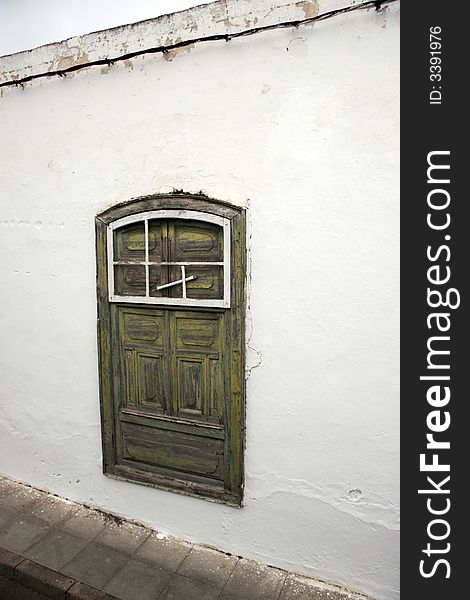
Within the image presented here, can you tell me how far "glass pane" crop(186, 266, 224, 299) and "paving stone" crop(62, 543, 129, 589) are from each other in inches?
74.8

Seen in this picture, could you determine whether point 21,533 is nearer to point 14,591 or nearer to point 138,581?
point 14,591

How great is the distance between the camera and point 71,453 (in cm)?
351

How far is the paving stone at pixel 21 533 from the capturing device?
10.0 ft

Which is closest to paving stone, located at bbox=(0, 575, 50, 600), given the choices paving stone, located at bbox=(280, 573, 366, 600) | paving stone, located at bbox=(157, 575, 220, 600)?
paving stone, located at bbox=(157, 575, 220, 600)

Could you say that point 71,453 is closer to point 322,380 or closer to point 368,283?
point 322,380

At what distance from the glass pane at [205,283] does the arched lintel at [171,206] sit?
0.38 m

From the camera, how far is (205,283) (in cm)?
289

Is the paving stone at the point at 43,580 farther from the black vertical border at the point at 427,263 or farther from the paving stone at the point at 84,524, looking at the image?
the black vertical border at the point at 427,263

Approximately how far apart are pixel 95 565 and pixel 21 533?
73 centimetres

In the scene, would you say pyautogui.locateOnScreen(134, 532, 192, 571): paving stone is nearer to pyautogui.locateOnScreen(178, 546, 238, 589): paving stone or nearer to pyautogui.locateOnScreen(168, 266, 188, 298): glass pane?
pyautogui.locateOnScreen(178, 546, 238, 589): paving stone

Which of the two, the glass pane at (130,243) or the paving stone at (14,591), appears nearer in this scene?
the paving stone at (14,591)

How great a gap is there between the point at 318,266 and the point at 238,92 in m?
1.22

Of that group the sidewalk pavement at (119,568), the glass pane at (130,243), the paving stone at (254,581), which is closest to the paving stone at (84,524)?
the sidewalk pavement at (119,568)

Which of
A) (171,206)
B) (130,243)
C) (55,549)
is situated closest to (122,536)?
(55,549)
